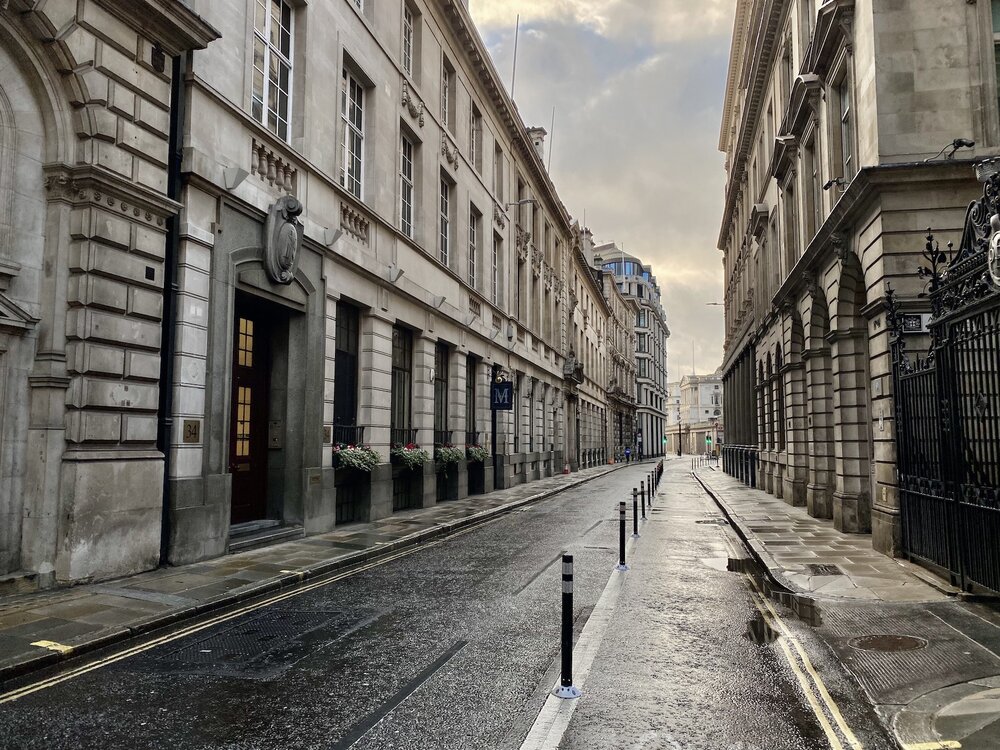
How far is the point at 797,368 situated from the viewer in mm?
21797

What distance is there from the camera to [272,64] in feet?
45.8

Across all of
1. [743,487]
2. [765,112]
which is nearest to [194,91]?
[765,112]

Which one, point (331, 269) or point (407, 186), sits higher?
point (407, 186)

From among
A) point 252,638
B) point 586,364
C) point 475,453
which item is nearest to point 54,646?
point 252,638

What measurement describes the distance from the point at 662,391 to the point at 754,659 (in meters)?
122

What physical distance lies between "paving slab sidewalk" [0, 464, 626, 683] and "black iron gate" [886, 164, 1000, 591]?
868 cm

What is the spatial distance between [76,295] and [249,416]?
5.21m

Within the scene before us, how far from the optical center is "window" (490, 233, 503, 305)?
29.1 m

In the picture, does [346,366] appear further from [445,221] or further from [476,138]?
[476,138]

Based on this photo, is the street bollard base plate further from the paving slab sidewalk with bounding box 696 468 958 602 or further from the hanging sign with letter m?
the hanging sign with letter m

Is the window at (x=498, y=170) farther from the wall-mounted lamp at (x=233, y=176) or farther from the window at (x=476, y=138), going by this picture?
the wall-mounted lamp at (x=233, y=176)

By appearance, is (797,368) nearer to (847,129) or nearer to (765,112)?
(847,129)

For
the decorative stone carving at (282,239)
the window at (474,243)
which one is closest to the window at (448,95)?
the window at (474,243)

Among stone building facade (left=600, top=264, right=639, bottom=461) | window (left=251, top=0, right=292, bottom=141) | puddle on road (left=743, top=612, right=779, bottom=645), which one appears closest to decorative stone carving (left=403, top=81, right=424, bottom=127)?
window (left=251, top=0, right=292, bottom=141)
